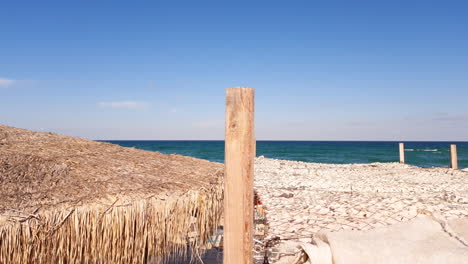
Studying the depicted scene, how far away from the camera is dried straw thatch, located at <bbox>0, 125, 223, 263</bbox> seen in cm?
238

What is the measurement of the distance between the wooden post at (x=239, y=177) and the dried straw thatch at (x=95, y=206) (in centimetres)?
67

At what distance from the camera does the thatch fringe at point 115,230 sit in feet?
7.69

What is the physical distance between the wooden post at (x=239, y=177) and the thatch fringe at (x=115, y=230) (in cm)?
66

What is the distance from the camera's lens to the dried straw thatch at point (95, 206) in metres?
2.38

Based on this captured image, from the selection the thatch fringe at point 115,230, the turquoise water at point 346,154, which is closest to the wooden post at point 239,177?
the thatch fringe at point 115,230

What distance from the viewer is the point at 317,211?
267 inches

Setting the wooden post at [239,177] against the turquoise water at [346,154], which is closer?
the wooden post at [239,177]

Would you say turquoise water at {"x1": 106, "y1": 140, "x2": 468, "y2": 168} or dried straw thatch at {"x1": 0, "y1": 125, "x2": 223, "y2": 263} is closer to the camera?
dried straw thatch at {"x1": 0, "y1": 125, "x2": 223, "y2": 263}

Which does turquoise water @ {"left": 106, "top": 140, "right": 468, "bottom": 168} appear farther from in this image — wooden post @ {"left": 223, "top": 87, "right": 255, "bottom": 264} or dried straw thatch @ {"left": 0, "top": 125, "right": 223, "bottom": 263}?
wooden post @ {"left": 223, "top": 87, "right": 255, "bottom": 264}

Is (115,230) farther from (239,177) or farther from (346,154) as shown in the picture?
(346,154)

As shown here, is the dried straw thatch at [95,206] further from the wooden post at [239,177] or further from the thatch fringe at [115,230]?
the wooden post at [239,177]

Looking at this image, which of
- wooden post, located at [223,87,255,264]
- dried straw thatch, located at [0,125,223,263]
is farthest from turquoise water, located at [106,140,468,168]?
wooden post, located at [223,87,255,264]

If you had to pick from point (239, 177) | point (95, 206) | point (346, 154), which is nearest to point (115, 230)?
point (95, 206)

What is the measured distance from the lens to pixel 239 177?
2352 mm
